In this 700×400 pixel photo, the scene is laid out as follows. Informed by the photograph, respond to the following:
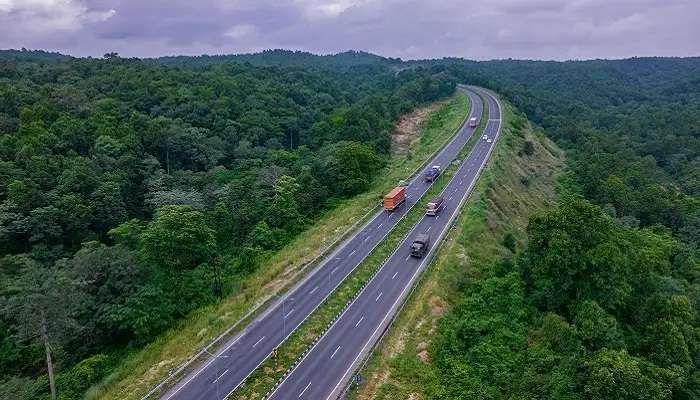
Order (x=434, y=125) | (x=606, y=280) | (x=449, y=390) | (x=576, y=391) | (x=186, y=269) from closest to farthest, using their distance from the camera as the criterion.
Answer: (x=576, y=391) < (x=449, y=390) < (x=606, y=280) < (x=186, y=269) < (x=434, y=125)

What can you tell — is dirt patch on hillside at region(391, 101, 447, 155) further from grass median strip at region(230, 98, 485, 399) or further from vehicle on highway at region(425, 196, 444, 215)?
grass median strip at region(230, 98, 485, 399)

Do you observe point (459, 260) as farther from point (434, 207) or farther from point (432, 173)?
point (432, 173)

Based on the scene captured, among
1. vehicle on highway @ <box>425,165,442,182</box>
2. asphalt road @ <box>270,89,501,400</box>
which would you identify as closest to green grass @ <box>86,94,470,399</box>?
vehicle on highway @ <box>425,165,442,182</box>

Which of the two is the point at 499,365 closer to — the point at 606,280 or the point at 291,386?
the point at 606,280

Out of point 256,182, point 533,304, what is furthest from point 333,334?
point 256,182

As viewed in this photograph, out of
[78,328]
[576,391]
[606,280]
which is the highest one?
[606,280]

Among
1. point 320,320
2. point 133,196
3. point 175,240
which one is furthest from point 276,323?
point 133,196
